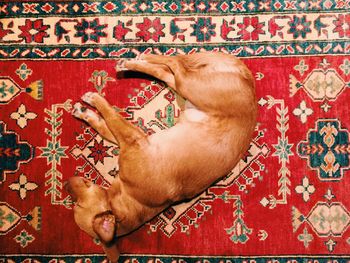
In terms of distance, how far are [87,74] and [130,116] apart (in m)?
0.48

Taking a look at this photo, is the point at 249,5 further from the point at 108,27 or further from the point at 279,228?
the point at 279,228

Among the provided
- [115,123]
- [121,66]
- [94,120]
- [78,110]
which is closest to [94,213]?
[115,123]

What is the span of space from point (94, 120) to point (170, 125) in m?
0.59

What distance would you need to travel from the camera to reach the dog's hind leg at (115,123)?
2.87 meters

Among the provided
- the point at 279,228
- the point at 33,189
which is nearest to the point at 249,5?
the point at 279,228

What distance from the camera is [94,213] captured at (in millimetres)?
2697

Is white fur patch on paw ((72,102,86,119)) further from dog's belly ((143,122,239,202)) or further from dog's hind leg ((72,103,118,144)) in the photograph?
dog's belly ((143,122,239,202))

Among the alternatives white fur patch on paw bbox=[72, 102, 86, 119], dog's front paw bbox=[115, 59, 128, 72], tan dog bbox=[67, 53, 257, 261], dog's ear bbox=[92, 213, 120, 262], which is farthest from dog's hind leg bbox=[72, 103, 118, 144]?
dog's ear bbox=[92, 213, 120, 262]

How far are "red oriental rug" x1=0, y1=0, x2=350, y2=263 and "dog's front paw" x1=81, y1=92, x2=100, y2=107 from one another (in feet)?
0.34

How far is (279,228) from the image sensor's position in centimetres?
328

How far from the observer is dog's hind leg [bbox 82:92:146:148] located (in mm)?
2867

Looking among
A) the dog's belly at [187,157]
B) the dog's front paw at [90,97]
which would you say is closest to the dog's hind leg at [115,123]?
the dog's front paw at [90,97]

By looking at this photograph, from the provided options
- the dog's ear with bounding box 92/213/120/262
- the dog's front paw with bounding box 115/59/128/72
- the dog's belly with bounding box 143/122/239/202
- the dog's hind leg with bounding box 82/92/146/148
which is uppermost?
the dog's front paw with bounding box 115/59/128/72

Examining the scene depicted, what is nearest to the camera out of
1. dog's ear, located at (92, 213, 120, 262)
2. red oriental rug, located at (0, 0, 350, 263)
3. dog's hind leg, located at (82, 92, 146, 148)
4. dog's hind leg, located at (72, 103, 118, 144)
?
dog's ear, located at (92, 213, 120, 262)
